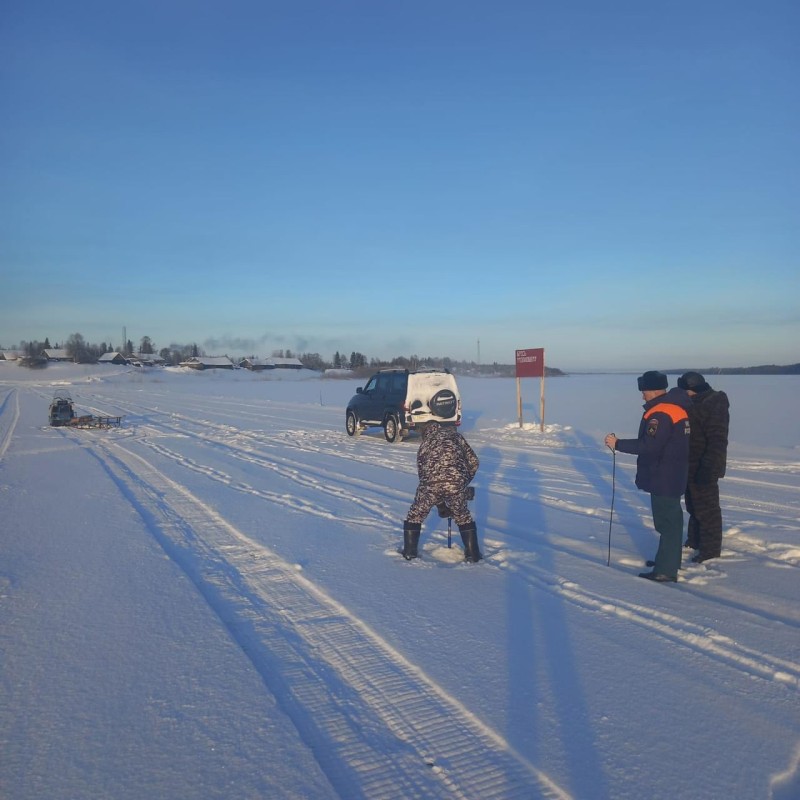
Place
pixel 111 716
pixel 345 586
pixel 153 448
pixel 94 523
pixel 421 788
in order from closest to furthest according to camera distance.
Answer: pixel 421 788 → pixel 111 716 → pixel 345 586 → pixel 94 523 → pixel 153 448

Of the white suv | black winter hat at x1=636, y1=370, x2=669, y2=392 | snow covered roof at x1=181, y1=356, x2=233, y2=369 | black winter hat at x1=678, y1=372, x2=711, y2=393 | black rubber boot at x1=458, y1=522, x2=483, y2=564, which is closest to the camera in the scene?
black winter hat at x1=636, y1=370, x2=669, y2=392

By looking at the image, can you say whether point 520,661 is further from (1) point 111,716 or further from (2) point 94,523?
(2) point 94,523

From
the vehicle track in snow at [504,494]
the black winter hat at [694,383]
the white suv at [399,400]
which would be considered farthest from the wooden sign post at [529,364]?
the black winter hat at [694,383]

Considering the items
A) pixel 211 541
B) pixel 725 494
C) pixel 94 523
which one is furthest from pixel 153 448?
pixel 725 494

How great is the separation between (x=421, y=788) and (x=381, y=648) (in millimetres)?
1438

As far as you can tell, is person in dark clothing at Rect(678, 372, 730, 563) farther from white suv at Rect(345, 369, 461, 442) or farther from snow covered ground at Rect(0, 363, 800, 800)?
white suv at Rect(345, 369, 461, 442)

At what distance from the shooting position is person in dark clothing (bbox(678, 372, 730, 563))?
21.6 feet

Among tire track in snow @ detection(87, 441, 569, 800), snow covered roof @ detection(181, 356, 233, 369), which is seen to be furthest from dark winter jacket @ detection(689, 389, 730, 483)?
snow covered roof @ detection(181, 356, 233, 369)

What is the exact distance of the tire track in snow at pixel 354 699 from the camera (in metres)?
3.09

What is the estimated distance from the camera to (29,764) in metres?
3.21

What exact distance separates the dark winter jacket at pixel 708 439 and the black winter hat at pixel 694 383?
0.13 metres

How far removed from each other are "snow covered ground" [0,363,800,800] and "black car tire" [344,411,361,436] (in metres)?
9.56

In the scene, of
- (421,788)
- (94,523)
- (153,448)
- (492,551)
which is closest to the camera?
(421,788)

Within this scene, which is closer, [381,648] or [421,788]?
[421,788]
